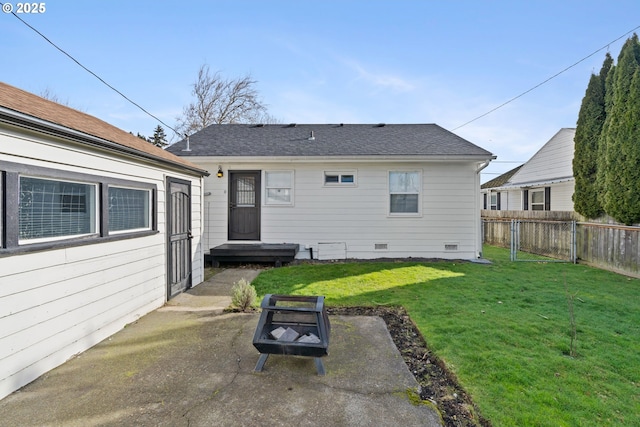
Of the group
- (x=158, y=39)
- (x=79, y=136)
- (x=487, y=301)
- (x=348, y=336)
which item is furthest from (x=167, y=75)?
(x=487, y=301)

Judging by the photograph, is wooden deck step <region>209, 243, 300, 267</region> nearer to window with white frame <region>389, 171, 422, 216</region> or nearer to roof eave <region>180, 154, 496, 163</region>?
roof eave <region>180, 154, 496, 163</region>

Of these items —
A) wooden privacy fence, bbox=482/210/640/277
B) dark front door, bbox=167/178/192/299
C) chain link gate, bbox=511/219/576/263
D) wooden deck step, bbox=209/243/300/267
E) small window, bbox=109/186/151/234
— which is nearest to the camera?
small window, bbox=109/186/151/234

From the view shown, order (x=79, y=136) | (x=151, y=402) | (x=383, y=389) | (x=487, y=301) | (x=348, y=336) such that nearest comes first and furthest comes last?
(x=151, y=402) < (x=383, y=389) < (x=79, y=136) < (x=348, y=336) < (x=487, y=301)

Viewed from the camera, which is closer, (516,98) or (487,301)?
(487,301)

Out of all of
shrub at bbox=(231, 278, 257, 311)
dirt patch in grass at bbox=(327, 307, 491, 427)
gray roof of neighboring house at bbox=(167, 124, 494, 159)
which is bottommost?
dirt patch in grass at bbox=(327, 307, 491, 427)

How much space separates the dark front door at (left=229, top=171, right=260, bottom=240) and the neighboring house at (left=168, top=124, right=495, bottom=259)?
0.09 ft

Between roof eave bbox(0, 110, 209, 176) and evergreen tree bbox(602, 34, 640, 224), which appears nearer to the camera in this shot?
roof eave bbox(0, 110, 209, 176)

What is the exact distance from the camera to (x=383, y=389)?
2.30 metres

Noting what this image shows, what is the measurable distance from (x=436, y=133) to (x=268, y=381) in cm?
925

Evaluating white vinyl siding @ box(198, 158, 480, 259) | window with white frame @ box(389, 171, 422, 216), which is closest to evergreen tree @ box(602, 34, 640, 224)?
white vinyl siding @ box(198, 158, 480, 259)

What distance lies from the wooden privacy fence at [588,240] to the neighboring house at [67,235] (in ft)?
30.0

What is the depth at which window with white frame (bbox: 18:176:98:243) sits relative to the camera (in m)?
2.43

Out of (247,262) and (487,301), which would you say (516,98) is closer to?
(487,301)

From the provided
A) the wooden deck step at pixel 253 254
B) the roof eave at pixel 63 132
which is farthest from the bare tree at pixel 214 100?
the roof eave at pixel 63 132
